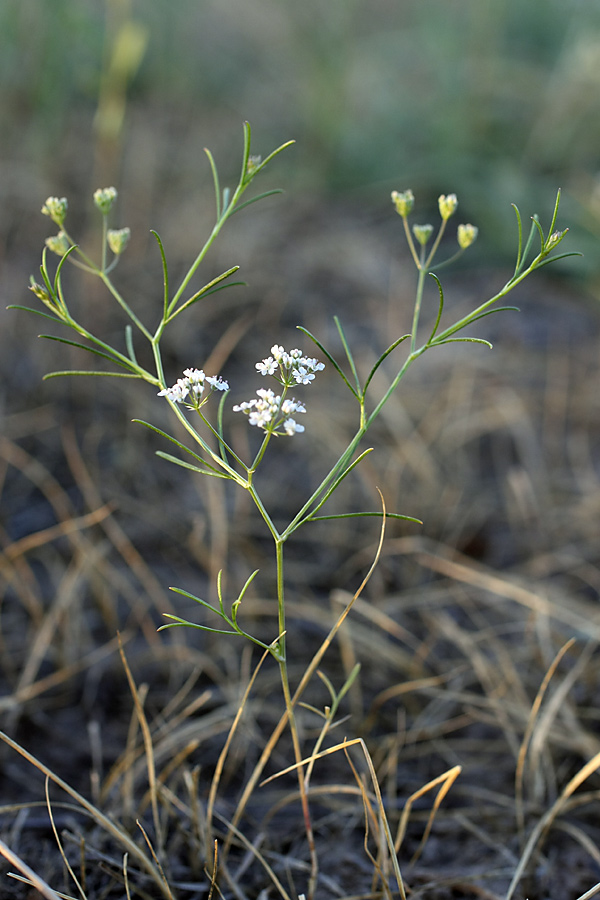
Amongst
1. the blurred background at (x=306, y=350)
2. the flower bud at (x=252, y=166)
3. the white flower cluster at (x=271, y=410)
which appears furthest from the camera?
the blurred background at (x=306, y=350)

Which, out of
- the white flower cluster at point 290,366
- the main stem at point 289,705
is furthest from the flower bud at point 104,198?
the main stem at point 289,705

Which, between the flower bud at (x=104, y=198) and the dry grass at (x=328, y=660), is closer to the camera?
the flower bud at (x=104, y=198)

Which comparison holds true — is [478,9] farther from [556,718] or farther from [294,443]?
[556,718]

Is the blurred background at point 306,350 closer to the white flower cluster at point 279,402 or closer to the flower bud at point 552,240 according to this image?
the white flower cluster at point 279,402

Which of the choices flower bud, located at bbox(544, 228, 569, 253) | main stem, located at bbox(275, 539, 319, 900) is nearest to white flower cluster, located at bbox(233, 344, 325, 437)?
main stem, located at bbox(275, 539, 319, 900)

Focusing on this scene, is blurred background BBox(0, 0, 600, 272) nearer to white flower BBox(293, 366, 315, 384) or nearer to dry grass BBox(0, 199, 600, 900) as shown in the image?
dry grass BBox(0, 199, 600, 900)

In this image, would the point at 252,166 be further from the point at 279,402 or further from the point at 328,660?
the point at 328,660

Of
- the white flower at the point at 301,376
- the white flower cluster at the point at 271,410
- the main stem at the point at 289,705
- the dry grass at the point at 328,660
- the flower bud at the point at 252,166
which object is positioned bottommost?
the dry grass at the point at 328,660

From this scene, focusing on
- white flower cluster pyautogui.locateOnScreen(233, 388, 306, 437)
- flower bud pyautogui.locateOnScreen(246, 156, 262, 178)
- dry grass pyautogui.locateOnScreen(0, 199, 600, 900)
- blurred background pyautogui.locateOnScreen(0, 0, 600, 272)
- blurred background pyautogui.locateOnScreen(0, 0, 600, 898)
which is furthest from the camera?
blurred background pyautogui.locateOnScreen(0, 0, 600, 272)
